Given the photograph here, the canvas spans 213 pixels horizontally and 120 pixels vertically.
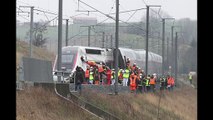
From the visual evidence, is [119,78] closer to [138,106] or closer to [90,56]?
[90,56]

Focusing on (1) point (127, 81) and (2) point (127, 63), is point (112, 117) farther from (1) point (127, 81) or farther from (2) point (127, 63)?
(2) point (127, 63)

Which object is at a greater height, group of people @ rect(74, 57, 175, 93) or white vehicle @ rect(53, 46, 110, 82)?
white vehicle @ rect(53, 46, 110, 82)

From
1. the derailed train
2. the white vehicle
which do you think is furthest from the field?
the white vehicle

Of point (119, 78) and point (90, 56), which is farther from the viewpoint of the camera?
point (90, 56)

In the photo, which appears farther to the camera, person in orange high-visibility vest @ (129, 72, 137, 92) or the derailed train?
the derailed train

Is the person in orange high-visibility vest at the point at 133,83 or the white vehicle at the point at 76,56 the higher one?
the white vehicle at the point at 76,56

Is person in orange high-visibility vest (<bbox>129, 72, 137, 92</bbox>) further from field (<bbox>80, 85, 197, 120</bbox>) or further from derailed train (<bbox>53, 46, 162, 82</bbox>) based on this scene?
derailed train (<bbox>53, 46, 162, 82</bbox>)

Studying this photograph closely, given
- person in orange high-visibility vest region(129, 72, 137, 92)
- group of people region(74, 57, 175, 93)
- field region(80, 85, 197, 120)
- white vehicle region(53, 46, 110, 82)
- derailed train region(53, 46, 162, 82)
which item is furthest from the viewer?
derailed train region(53, 46, 162, 82)

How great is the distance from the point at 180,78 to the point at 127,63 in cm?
3111

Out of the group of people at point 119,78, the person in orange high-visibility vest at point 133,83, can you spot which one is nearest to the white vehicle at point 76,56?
the group of people at point 119,78

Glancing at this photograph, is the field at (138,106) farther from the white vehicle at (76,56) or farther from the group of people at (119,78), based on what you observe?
the white vehicle at (76,56)

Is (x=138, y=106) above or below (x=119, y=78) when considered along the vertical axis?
below

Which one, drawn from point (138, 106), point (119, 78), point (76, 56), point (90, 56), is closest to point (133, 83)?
point (119, 78)
